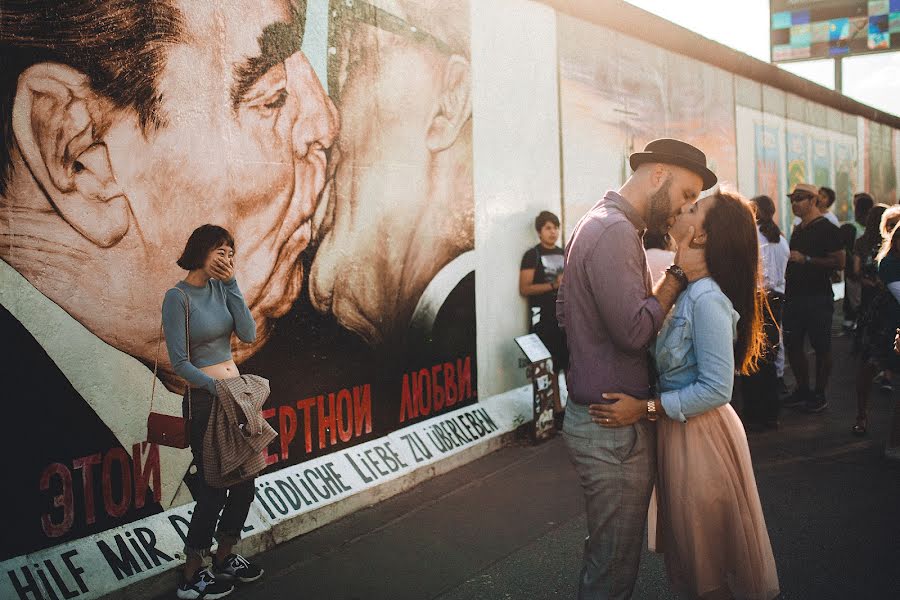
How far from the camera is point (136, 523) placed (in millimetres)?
3893

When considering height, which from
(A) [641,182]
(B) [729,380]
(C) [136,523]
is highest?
(A) [641,182]

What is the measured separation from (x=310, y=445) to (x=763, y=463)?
3315 millimetres

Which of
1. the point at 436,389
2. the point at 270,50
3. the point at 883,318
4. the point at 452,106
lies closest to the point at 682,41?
the point at 452,106

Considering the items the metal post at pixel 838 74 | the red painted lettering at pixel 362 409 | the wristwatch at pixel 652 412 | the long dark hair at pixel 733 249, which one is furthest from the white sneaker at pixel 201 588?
the metal post at pixel 838 74

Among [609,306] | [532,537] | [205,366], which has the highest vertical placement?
[609,306]

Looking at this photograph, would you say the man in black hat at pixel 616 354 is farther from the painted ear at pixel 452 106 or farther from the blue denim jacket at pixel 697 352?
the painted ear at pixel 452 106

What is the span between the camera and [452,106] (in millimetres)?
6152

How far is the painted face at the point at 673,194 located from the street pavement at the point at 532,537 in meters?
1.94

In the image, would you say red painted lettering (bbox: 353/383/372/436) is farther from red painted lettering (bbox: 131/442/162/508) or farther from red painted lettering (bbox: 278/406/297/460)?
red painted lettering (bbox: 131/442/162/508)

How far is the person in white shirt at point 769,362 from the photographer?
6.66 metres

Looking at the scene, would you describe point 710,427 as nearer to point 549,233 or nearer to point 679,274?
point 679,274

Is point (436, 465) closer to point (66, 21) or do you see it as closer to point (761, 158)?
point (66, 21)

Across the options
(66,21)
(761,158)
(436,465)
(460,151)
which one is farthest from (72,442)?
(761,158)

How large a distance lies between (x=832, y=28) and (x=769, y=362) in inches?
695
